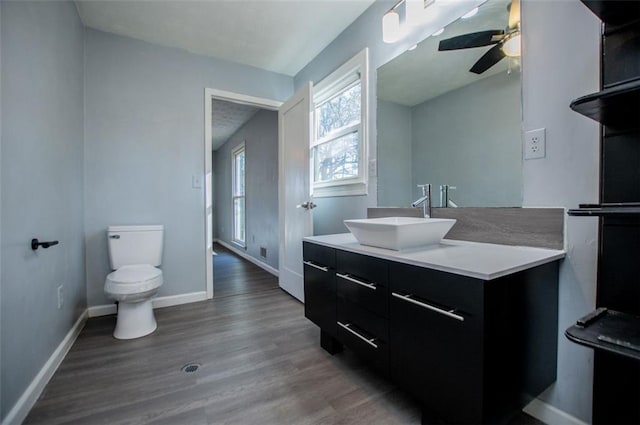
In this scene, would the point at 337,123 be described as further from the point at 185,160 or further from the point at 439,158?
the point at 185,160

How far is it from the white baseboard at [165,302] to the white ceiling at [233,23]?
2414 millimetres

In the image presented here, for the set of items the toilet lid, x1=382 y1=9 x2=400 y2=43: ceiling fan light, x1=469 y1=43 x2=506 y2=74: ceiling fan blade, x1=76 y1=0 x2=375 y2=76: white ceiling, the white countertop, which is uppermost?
x1=76 y1=0 x2=375 y2=76: white ceiling

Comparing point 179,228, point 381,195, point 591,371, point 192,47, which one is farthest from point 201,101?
point 591,371

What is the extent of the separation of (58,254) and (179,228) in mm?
1032

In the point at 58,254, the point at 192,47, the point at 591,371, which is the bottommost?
the point at 591,371

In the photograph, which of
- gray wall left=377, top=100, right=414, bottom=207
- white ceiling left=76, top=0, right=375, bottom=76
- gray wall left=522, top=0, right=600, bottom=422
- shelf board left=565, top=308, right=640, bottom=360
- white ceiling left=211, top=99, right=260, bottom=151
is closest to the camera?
shelf board left=565, top=308, right=640, bottom=360

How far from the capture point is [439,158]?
5.57ft

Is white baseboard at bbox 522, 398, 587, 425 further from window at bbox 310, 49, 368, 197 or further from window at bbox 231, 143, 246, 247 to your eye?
window at bbox 231, 143, 246, 247

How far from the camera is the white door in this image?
8.45 feet

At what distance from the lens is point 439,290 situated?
3.36 ft

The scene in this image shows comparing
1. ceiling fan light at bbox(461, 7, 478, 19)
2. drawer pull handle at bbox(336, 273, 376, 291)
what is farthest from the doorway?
ceiling fan light at bbox(461, 7, 478, 19)

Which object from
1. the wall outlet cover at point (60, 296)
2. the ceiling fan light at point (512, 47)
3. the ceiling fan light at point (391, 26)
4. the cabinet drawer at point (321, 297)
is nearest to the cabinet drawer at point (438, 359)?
the cabinet drawer at point (321, 297)

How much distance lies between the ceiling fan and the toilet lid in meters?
2.49

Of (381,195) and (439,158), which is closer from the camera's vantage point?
(439,158)
